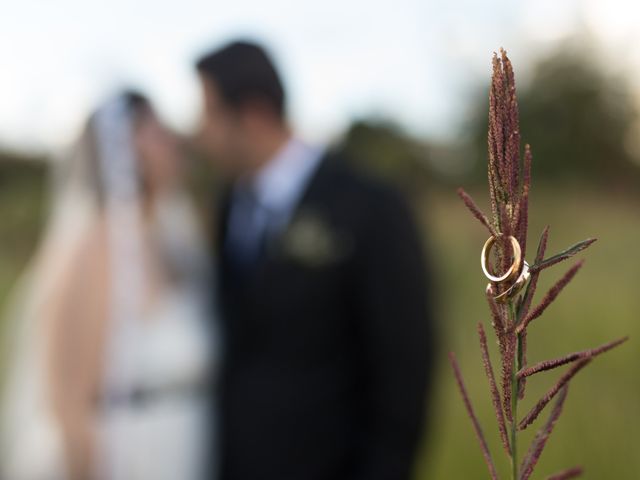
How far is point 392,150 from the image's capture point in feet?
36.6

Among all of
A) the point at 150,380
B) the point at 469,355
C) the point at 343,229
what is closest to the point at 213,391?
the point at 150,380

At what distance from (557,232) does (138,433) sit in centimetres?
577

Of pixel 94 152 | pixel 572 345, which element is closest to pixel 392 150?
pixel 572 345

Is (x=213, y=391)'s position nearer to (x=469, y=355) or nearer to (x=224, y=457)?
(x=224, y=457)

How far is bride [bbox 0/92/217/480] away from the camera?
271 cm

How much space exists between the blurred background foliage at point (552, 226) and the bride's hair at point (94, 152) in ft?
1.76

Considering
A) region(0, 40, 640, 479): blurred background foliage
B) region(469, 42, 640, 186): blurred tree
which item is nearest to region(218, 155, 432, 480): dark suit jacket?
region(0, 40, 640, 479): blurred background foliage

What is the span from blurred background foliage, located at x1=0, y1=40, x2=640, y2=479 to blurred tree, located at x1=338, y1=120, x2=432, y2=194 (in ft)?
0.07

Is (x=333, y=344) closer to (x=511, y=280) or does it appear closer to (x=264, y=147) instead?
(x=264, y=147)

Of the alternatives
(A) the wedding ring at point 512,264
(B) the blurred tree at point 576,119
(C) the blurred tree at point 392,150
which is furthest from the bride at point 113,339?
(C) the blurred tree at point 392,150

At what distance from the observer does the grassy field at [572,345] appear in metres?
3.32

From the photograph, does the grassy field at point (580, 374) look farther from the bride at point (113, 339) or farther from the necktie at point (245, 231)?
the bride at point (113, 339)

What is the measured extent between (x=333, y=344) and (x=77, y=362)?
887mm

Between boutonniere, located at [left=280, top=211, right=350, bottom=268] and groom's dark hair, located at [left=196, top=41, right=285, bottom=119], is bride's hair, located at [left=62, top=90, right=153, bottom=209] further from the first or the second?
boutonniere, located at [left=280, top=211, right=350, bottom=268]
